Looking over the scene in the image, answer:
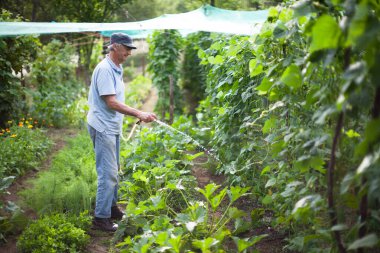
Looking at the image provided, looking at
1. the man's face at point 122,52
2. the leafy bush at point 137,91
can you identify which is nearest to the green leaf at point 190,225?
the man's face at point 122,52

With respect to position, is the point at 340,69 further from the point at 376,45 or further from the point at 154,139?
the point at 154,139

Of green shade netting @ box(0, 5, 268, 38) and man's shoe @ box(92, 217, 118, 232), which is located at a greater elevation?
green shade netting @ box(0, 5, 268, 38)

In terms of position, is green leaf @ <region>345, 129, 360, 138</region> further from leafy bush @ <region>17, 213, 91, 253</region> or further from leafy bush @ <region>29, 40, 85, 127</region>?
leafy bush @ <region>29, 40, 85, 127</region>

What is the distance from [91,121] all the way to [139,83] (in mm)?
9083

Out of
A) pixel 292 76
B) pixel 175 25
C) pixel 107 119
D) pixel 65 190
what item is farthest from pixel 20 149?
pixel 292 76

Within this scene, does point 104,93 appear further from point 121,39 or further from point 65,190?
point 65,190

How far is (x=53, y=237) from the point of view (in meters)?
3.47

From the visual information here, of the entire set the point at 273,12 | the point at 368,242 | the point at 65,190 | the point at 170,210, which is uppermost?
the point at 273,12

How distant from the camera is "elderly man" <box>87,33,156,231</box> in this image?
396 centimetres

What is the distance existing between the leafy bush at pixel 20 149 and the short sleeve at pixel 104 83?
158 cm

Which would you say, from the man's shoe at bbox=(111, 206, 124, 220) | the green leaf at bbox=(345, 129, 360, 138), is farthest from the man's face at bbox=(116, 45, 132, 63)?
the green leaf at bbox=(345, 129, 360, 138)

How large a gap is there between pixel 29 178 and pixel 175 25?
299cm

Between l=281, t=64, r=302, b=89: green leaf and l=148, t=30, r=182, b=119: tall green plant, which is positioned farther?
l=148, t=30, r=182, b=119: tall green plant

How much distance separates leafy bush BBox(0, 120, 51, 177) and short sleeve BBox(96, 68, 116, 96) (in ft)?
5.18
